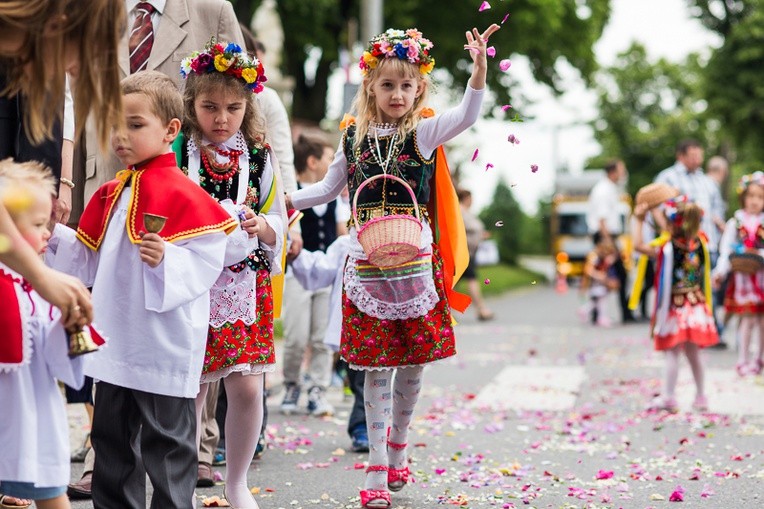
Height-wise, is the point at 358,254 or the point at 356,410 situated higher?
the point at 358,254

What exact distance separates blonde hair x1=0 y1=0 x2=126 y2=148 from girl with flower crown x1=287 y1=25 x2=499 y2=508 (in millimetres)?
1789

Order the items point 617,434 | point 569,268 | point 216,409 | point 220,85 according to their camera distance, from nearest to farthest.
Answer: point 220,85 → point 216,409 → point 617,434 → point 569,268

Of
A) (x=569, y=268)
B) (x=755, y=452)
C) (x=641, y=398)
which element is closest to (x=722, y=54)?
(x=569, y=268)

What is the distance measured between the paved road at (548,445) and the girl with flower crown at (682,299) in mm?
280

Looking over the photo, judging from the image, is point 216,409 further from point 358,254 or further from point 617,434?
point 617,434

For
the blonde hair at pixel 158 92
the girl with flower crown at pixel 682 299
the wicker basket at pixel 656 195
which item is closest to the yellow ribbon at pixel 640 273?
the girl with flower crown at pixel 682 299

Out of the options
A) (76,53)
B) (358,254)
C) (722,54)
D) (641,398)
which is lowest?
(641,398)

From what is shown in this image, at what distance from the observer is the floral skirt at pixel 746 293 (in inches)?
411

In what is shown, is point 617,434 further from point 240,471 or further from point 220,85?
point 220,85

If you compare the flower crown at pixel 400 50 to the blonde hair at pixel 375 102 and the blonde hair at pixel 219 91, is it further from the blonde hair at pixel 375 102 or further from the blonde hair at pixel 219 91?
the blonde hair at pixel 219 91

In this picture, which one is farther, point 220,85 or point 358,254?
point 358,254

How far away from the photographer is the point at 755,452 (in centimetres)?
643

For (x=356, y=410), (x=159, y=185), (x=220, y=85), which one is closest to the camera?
(x=159, y=185)

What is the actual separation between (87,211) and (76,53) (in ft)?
2.89
